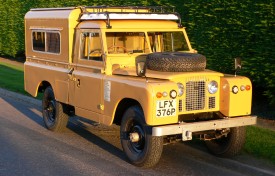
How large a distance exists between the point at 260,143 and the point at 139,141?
7.22ft

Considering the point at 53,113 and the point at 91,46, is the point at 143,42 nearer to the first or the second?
the point at 91,46

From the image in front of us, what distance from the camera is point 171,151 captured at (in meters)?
8.14

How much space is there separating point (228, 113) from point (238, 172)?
0.90 meters

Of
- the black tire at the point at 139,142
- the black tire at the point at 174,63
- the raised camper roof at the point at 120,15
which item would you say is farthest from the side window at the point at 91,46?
the black tire at the point at 139,142

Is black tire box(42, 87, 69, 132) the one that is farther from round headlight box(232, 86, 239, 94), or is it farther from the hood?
round headlight box(232, 86, 239, 94)

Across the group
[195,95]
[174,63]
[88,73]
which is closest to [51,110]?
[88,73]

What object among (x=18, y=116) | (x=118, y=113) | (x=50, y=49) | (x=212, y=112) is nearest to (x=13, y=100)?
(x=18, y=116)

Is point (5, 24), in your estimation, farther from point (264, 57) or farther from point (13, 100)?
point (264, 57)

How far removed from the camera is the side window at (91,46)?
8188 mm

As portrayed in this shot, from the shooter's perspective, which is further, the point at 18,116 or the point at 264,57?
the point at 18,116

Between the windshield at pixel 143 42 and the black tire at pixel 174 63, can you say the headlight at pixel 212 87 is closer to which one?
the black tire at pixel 174 63

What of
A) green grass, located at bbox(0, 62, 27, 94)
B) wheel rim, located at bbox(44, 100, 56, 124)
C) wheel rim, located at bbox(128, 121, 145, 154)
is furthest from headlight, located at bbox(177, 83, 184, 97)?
green grass, located at bbox(0, 62, 27, 94)

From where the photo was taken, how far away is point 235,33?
10.3m

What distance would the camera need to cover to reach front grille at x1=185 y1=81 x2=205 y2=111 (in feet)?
23.1
